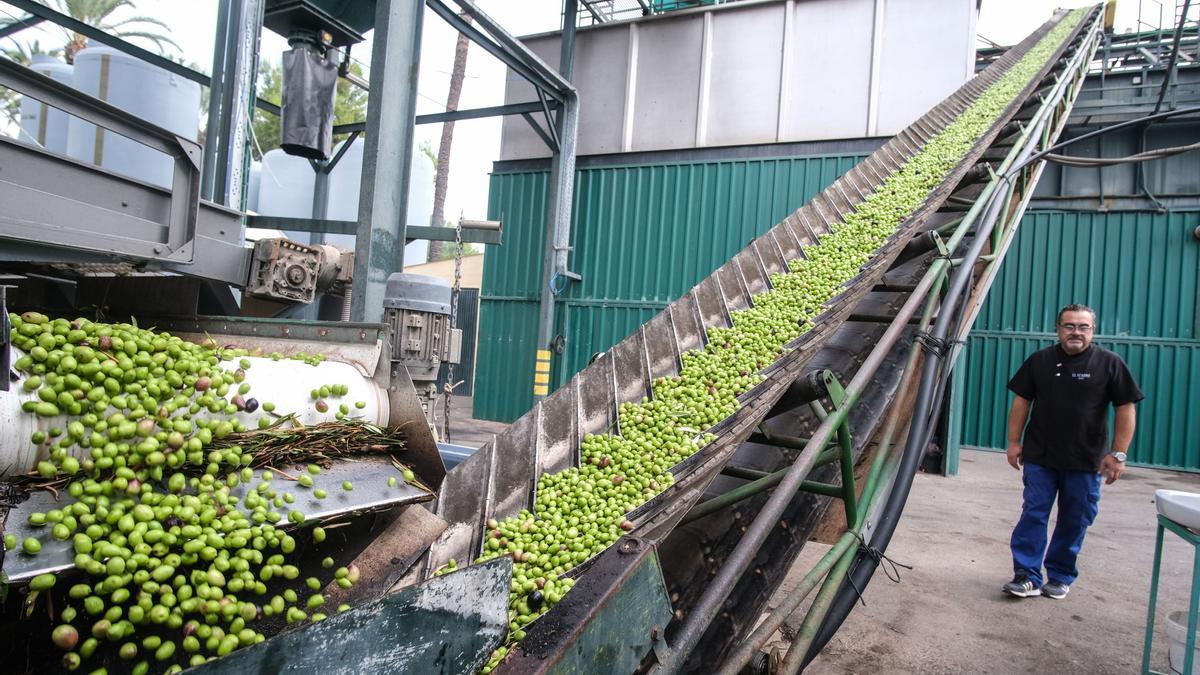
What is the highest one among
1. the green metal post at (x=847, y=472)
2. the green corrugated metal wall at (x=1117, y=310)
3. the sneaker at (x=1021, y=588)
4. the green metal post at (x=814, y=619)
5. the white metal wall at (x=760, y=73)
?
the white metal wall at (x=760, y=73)

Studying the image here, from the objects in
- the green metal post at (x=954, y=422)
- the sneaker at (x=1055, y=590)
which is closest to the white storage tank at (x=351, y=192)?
the green metal post at (x=954, y=422)

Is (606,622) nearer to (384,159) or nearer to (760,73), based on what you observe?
(384,159)

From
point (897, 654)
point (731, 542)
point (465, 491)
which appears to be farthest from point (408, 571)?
point (897, 654)

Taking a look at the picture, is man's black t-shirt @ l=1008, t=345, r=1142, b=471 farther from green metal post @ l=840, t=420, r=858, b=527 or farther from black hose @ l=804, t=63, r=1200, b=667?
green metal post @ l=840, t=420, r=858, b=527

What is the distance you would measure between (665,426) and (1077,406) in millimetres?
2501

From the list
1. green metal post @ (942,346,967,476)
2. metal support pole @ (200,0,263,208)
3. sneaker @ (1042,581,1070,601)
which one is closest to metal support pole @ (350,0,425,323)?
metal support pole @ (200,0,263,208)

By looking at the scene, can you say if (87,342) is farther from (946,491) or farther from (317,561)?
(946,491)

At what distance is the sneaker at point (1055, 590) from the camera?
3.60 metres

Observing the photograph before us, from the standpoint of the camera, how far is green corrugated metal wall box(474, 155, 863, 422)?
33.2 ft

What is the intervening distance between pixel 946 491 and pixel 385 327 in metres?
6.53

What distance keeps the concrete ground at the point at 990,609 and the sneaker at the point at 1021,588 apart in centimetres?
4

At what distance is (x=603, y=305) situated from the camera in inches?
422

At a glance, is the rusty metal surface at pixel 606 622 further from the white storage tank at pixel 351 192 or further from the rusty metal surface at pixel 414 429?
the white storage tank at pixel 351 192

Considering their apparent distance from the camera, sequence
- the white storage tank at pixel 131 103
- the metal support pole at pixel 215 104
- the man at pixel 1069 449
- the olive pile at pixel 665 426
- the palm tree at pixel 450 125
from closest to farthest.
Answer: the olive pile at pixel 665 426 → the man at pixel 1069 449 → the metal support pole at pixel 215 104 → the white storage tank at pixel 131 103 → the palm tree at pixel 450 125
